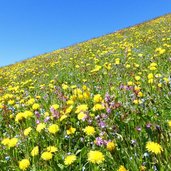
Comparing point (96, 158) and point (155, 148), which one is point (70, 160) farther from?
point (155, 148)

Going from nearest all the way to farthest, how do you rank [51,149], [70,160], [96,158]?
1. [96,158]
2. [70,160]
3. [51,149]

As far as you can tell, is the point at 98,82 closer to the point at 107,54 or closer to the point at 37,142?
the point at 37,142

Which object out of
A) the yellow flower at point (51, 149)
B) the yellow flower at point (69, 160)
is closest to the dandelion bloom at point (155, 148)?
the yellow flower at point (69, 160)

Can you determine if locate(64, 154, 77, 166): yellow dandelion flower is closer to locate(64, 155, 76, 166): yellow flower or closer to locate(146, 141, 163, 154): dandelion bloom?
locate(64, 155, 76, 166): yellow flower

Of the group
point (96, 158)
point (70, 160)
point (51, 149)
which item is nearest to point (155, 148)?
point (96, 158)

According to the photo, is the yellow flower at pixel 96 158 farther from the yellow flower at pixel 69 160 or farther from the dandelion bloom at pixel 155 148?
the dandelion bloom at pixel 155 148

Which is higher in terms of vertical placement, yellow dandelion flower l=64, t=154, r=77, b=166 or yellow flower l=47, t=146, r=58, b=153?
yellow flower l=47, t=146, r=58, b=153

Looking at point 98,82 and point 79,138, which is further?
point 98,82

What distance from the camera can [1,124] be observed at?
6.09 metres

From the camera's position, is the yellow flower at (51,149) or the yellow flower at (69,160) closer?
the yellow flower at (69,160)

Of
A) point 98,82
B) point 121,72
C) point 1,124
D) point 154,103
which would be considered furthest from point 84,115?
point 121,72

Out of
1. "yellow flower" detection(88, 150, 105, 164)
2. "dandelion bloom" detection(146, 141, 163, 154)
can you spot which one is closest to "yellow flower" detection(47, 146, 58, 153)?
"yellow flower" detection(88, 150, 105, 164)

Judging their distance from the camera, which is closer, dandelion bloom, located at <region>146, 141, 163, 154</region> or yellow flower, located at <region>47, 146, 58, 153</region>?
dandelion bloom, located at <region>146, 141, 163, 154</region>

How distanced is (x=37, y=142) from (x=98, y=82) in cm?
358
